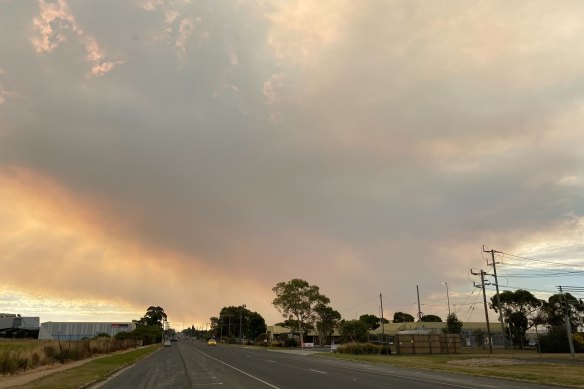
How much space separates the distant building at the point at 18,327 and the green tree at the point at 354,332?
275 ft

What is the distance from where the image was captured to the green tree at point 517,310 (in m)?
85.7

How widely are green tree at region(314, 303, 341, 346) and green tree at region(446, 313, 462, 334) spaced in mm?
27620

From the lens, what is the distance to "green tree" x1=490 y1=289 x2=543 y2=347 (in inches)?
3374

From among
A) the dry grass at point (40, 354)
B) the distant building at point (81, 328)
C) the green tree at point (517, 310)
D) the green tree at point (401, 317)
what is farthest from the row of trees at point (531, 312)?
the distant building at point (81, 328)

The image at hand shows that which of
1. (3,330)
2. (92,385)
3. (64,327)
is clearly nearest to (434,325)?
(92,385)

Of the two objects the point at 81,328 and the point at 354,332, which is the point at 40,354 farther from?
the point at 81,328

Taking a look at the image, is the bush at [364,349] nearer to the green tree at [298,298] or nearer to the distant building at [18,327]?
the green tree at [298,298]

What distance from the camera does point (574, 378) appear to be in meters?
22.5

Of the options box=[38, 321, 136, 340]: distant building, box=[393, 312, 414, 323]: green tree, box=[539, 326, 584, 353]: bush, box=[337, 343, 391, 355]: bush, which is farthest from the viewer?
box=[393, 312, 414, 323]: green tree

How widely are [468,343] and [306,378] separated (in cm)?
8180

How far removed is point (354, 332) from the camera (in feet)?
319

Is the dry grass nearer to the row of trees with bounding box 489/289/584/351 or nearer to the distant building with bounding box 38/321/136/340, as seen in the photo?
the row of trees with bounding box 489/289/584/351

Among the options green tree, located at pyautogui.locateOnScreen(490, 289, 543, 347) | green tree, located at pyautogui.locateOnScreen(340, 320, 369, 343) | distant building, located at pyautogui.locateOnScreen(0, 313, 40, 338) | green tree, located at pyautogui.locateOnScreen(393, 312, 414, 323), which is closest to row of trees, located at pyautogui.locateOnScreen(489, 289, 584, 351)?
green tree, located at pyautogui.locateOnScreen(490, 289, 543, 347)

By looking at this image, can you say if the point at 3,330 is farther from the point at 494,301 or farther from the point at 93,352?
the point at 494,301
